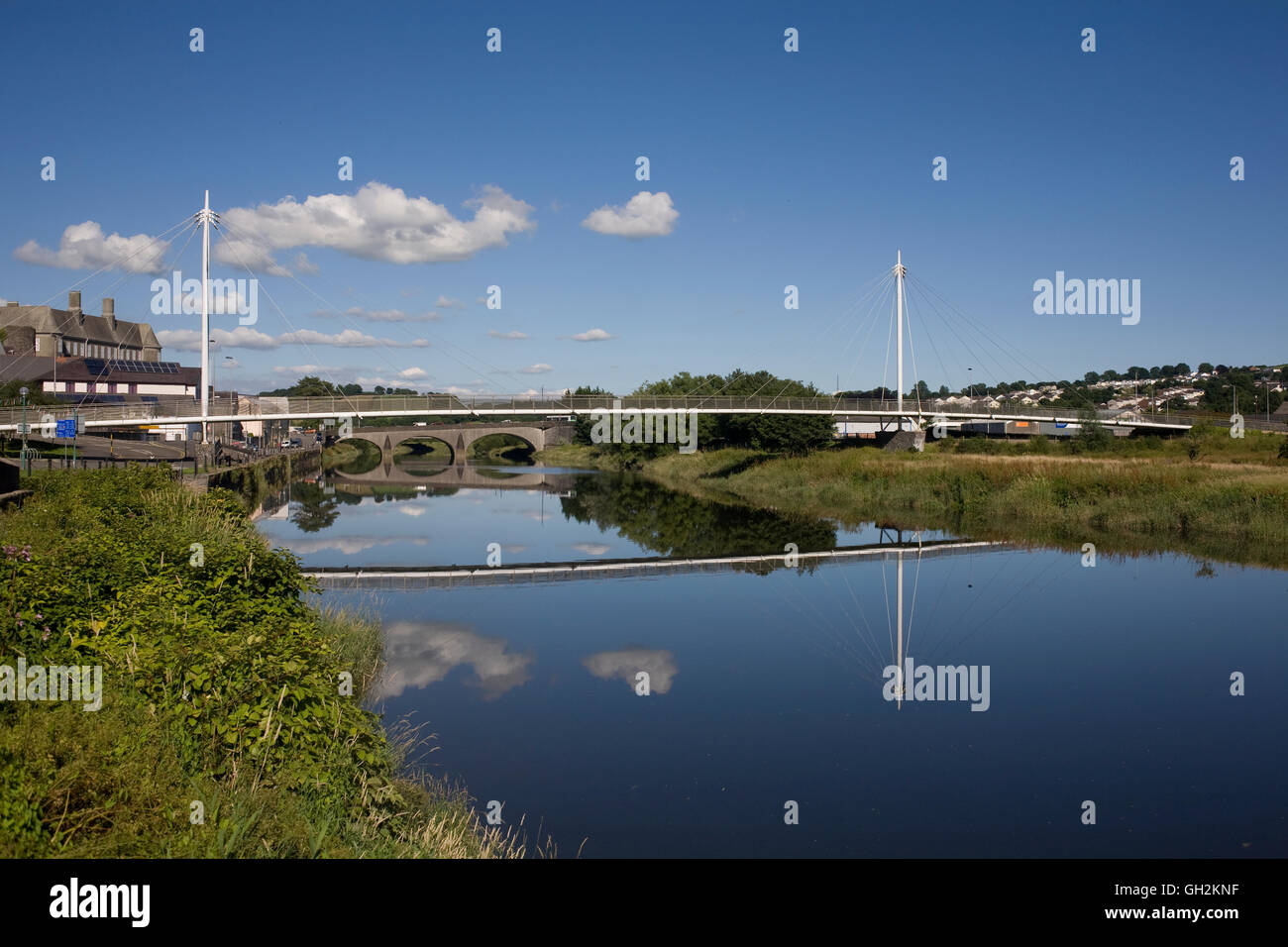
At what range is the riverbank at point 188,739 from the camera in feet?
19.0

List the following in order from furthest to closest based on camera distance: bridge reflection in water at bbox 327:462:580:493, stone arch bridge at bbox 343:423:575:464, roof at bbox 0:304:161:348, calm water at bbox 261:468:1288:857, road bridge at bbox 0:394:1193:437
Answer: roof at bbox 0:304:161:348
stone arch bridge at bbox 343:423:575:464
bridge reflection in water at bbox 327:462:580:493
road bridge at bbox 0:394:1193:437
calm water at bbox 261:468:1288:857

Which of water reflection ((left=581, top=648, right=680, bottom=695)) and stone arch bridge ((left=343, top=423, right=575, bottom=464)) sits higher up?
stone arch bridge ((left=343, top=423, right=575, bottom=464))

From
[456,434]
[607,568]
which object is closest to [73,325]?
[456,434]

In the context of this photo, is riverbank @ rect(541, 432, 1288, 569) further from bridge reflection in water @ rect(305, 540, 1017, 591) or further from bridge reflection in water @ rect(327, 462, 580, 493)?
bridge reflection in water @ rect(327, 462, 580, 493)

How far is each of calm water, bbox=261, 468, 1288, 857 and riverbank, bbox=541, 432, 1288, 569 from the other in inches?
179

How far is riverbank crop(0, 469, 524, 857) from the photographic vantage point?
580cm

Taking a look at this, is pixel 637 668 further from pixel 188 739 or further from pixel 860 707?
pixel 188 739

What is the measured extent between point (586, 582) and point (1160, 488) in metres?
20.8

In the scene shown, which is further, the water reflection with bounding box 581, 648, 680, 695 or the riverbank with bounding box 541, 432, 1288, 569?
the riverbank with bounding box 541, 432, 1288, 569

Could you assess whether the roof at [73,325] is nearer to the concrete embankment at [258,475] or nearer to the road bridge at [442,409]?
the concrete embankment at [258,475]

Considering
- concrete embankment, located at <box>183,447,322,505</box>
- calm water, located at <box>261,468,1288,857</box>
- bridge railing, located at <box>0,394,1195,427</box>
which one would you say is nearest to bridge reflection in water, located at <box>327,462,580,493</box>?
concrete embankment, located at <box>183,447,322,505</box>

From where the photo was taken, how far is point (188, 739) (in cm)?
718
